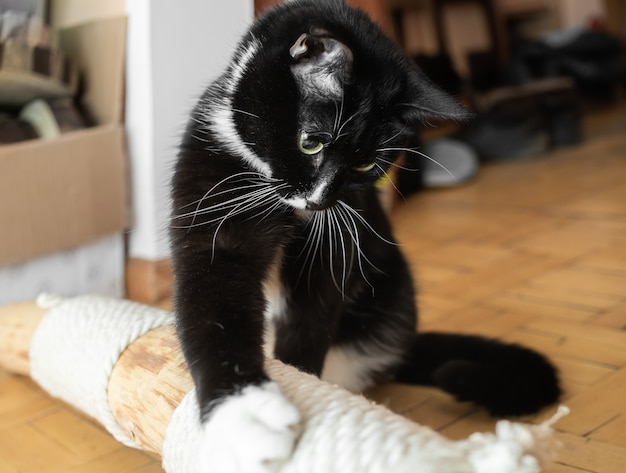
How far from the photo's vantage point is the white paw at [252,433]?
1.95 feet

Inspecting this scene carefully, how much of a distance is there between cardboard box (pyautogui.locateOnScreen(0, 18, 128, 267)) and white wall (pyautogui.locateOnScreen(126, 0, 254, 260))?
3 centimetres

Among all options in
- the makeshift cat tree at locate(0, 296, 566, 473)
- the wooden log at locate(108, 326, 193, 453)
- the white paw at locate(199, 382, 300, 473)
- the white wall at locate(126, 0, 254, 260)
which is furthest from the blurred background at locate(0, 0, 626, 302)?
the white paw at locate(199, 382, 300, 473)

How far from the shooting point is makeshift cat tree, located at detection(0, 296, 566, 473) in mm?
584

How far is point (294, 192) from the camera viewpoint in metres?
0.88

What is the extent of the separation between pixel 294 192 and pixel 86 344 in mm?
386

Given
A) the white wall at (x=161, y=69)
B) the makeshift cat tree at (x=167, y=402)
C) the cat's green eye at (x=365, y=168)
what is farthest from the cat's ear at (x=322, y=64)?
the white wall at (x=161, y=69)

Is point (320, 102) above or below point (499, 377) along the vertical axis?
above

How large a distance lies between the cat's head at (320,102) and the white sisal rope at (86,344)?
29cm

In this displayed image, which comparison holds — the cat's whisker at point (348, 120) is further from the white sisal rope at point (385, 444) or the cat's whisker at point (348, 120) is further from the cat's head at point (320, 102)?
the white sisal rope at point (385, 444)

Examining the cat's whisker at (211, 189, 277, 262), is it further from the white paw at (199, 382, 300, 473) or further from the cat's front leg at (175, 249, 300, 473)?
the white paw at (199, 382, 300, 473)

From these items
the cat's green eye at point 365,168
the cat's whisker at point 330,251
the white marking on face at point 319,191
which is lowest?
the cat's whisker at point 330,251

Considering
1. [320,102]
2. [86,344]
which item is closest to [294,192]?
[320,102]

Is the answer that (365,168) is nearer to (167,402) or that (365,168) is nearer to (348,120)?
(348,120)

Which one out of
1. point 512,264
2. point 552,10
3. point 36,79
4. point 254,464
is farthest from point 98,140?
point 552,10
